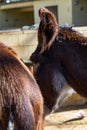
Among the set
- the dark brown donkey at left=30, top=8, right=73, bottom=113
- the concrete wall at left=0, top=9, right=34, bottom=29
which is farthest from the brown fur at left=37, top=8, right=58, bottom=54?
the concrete wall at left=0, top=9, right=34, bottom=29

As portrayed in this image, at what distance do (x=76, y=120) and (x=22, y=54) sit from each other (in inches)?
66.7

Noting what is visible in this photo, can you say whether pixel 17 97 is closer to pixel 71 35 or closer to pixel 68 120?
pixel 71 35

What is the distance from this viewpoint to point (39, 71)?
2.52 m

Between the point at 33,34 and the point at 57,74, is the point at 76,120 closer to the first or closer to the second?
the point at 33,34

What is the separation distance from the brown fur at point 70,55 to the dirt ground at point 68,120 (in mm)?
2292

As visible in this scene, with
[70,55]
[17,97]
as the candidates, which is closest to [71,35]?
[70,55]

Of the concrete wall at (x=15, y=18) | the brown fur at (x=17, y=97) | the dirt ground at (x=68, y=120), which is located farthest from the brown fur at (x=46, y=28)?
the concrete wall at (x=15, y=18)

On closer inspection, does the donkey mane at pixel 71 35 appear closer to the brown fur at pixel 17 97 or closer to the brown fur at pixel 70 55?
the brown fur at pixel 70 55

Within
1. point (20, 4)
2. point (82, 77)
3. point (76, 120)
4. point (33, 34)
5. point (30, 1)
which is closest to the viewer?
point (82, 77)

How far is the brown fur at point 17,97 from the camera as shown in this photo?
1.20 metres

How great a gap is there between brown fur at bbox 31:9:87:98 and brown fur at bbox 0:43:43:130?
46.3 inches

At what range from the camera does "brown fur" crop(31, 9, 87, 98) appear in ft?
8.11

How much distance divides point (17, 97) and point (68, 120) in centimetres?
422

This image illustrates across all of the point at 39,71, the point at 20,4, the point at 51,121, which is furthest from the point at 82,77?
the point at 20,4
